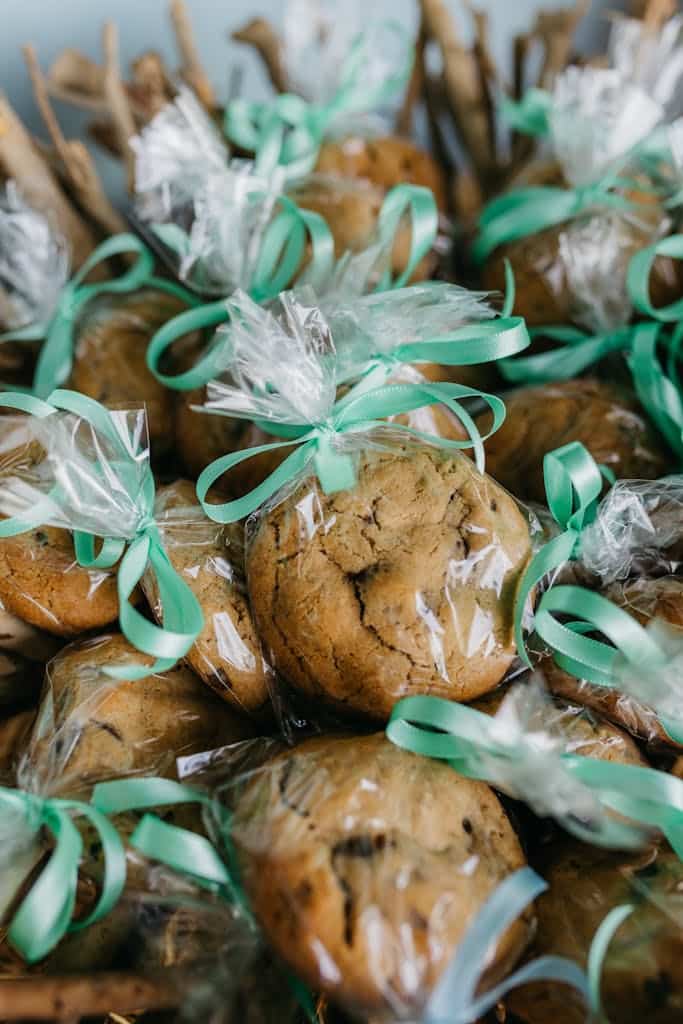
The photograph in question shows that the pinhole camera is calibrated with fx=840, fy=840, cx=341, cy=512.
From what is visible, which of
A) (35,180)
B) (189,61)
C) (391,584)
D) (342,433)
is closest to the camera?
(391,584)

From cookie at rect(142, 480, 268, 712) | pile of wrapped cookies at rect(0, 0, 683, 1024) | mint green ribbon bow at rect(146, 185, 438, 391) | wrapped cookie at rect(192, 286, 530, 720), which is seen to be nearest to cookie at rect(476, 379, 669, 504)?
pile of wrapped cookies at rect(0, 0, 683, 1024)

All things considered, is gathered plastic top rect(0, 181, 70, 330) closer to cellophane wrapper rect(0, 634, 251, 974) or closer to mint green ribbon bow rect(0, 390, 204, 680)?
mint green ribbon bow rect(0, 390, 204, 680)

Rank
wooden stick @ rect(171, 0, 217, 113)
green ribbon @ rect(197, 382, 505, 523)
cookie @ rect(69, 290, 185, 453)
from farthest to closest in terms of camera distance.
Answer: wooden stick @ rect(171, 0, 217, 113)
cookie @ rect(69, 290, 185, 453)
green ribbon @ rect(197, 382, 505, 523)

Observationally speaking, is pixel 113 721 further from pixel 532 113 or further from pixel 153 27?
pixel 153 27

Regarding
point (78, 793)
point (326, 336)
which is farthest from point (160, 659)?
point (326, 336)

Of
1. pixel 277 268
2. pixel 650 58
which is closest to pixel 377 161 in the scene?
pixel 277 268
